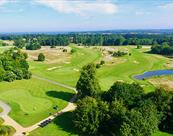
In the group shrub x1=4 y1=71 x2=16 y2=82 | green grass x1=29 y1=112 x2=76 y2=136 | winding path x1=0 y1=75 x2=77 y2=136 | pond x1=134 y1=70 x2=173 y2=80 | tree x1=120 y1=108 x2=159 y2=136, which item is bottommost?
pond x1=134 y1=70 x2=173 y2=80

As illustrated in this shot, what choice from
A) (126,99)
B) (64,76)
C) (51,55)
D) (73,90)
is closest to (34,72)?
(64,76)

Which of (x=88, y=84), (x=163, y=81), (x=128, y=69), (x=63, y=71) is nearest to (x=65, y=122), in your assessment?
(x=88, y=84)

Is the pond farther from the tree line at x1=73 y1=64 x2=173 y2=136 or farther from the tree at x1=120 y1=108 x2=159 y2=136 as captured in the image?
the tree at x1=120 y1=108 x2=159 y2=136

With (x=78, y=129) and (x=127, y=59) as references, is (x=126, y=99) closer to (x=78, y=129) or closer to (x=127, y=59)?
(x=78, y=129)

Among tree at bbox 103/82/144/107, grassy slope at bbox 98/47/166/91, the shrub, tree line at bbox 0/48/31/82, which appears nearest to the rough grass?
grassy slope at bbox 98/47/166/91

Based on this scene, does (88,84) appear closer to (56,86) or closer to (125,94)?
(125,94)

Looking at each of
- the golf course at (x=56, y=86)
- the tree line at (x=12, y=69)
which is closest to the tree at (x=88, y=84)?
the golf course at (x=56, y=86)
